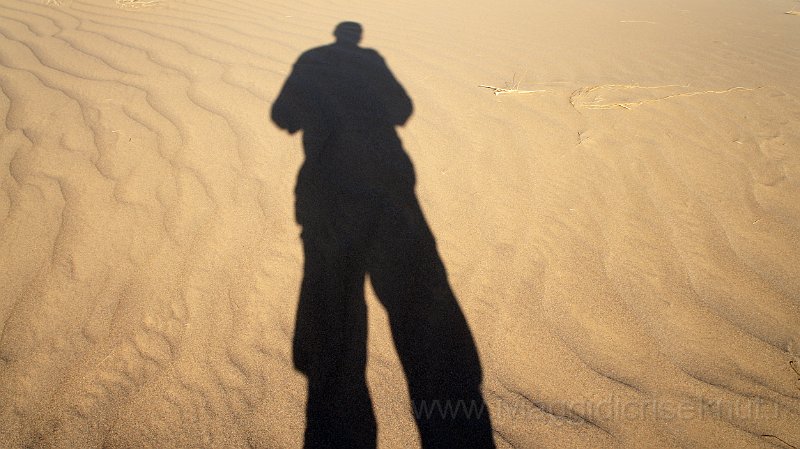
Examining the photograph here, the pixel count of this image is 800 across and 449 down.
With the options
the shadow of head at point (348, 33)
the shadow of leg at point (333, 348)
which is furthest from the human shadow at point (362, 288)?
the shadow of head at point (348, 33)

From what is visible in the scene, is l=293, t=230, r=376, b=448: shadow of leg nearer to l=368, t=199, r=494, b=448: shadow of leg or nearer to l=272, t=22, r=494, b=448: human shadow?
l=272, t=22, r=494, b=448: human shadow

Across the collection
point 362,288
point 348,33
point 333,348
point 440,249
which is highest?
point 348,33

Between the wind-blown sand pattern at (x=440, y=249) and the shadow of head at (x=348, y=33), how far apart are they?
91cm

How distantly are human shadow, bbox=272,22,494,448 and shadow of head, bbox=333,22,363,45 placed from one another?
1535mm

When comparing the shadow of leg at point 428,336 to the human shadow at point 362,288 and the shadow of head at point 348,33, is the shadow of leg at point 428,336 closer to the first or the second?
the human shadow at point 362,288

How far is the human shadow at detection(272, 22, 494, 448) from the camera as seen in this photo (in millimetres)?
1393

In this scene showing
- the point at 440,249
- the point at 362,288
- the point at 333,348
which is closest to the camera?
the point at 333,348

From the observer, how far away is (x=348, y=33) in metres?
4.38

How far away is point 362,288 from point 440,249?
0.44m

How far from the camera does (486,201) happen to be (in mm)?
2234

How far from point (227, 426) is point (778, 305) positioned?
222 cm

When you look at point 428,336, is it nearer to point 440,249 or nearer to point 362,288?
point 362,288

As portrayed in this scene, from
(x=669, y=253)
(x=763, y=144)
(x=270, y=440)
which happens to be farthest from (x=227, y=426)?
(x=763, y=144)

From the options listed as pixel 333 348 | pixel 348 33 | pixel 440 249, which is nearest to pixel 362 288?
pixel 333 348
